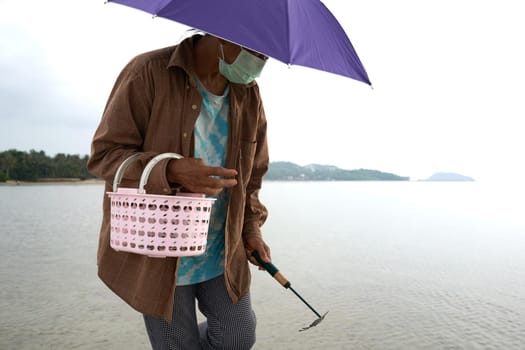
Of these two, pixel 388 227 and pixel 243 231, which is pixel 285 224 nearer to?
pixel 388 227

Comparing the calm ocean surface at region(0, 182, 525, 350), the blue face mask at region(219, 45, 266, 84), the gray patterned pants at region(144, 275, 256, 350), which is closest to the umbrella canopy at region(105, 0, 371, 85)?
the blue face mask at region(219, 45, 266, 84)

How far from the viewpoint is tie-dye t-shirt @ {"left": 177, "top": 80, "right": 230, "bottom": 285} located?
186cm

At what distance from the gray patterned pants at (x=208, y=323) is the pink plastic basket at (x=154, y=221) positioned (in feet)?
1.49

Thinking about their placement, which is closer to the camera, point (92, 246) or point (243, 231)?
point (243, 231)

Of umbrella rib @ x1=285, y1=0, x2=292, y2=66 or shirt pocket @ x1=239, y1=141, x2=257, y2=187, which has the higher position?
umbrella rib @ x1=285, y1=0, x2=292, y2=66

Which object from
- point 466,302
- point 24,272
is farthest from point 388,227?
point 24,272

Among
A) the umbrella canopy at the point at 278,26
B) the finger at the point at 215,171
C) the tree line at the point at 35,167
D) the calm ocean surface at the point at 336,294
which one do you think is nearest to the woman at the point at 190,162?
the finger at the point at 215,171

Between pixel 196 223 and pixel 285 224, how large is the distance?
26.1 feet

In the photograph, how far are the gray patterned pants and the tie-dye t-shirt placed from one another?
0.06 meters

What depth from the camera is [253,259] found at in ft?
7.03

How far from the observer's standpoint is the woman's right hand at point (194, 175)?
147 centimetres

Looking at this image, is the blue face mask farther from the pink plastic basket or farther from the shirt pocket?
the pink plastic basket

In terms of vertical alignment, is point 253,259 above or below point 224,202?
below

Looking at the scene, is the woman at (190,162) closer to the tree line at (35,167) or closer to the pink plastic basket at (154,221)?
the pink plastic basket at (154,221)
